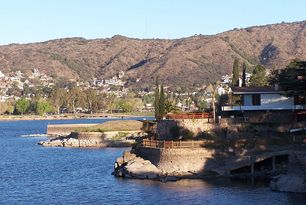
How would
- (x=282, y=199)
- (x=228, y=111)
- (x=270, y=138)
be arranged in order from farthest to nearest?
(x=228, y=111), (x=270, y=138), (x=282, y=199)

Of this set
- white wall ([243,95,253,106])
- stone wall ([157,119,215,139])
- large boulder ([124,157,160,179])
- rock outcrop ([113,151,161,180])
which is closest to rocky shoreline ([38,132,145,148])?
white wall ([243,95,253,106])

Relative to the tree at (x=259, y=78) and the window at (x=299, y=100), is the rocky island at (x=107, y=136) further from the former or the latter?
the window at (x=299, y=100)

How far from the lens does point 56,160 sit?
9144 centimetres

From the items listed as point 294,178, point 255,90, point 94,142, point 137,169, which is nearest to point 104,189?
point 137,169

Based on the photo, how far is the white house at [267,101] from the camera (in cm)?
7651

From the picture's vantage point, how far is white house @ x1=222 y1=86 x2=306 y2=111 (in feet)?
251

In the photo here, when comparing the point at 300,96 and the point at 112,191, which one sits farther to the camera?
the point at 300,96

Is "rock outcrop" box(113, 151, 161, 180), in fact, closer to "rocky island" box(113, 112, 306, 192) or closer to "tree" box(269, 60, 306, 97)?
"rocky island" box(113, 112, 306, 192)

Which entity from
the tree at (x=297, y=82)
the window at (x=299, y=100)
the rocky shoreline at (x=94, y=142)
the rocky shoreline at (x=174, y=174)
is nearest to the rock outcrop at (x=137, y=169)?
the rocky shoreline at (x=174, y=174)

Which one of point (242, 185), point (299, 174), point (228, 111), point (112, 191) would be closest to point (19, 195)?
point (112, 191)

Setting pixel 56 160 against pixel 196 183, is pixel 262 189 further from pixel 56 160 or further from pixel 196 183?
pixel 56 160

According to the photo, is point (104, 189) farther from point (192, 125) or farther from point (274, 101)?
point (274, 101)

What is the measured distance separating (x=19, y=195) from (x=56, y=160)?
102 feet

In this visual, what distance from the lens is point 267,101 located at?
77938 millimetres
